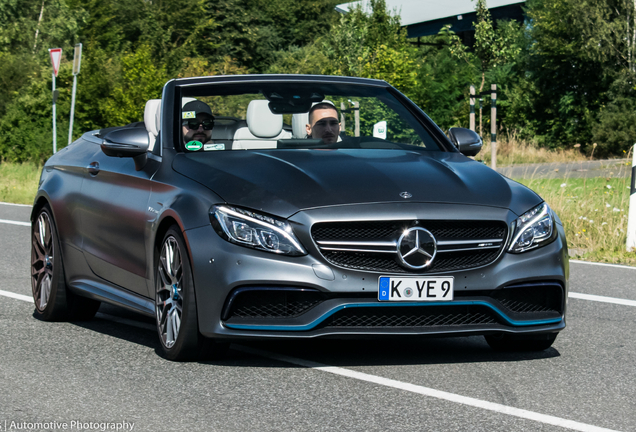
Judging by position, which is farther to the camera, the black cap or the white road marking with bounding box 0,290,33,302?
the white road marking with bounding box 0,290,33,302

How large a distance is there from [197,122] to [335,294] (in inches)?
71.9

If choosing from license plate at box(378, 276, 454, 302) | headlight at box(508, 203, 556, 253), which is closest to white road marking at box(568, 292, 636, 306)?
headlight at box(508, 203, 556, 253)

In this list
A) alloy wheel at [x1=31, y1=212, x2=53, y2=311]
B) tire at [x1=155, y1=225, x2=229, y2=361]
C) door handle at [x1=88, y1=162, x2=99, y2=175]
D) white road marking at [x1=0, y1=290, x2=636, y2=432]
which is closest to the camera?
white road marking at [x1=0, y1=290, x2=636, y2=432]

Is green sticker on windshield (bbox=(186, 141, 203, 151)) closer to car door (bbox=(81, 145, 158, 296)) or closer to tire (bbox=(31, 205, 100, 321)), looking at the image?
car door (bbox=(81, 145, 158, 296))

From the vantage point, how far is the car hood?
5.22m

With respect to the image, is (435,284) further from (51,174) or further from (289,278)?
(51,174)

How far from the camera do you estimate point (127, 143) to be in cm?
618

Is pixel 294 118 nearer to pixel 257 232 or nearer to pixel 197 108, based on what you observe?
pixel 197 108

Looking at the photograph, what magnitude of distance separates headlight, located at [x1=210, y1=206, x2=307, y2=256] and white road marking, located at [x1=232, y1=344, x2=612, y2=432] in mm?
727

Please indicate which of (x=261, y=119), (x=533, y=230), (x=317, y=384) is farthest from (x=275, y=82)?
(x=317, y=384)

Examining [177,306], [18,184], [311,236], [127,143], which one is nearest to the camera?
[311,236]

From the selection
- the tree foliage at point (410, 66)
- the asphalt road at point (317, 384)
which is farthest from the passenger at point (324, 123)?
the tree foliage at point (410, 66)

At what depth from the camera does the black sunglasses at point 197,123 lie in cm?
636

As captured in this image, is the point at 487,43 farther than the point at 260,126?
Yes
